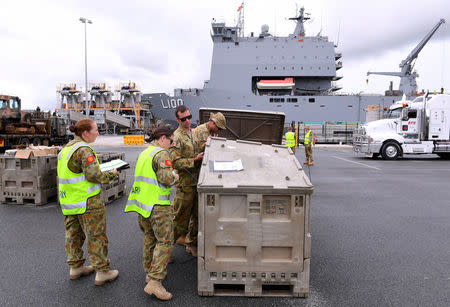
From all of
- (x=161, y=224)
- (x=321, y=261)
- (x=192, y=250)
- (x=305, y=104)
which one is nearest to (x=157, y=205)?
(x=161, y=224)

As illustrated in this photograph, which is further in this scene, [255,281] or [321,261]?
[321,261]

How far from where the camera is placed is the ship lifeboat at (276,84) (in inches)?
1154

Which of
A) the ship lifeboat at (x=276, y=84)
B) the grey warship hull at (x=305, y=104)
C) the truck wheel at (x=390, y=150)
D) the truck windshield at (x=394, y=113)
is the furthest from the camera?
the grey warship hull at (x=305, y=104)

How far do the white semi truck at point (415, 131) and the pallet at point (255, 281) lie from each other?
556 inches

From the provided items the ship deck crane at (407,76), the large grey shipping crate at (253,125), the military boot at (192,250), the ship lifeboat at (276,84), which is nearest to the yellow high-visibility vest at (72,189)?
the military boot at (192,250)

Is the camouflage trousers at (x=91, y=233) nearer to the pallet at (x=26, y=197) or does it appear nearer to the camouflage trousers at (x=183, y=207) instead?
the camouflage trousers at (x=183, y=207)

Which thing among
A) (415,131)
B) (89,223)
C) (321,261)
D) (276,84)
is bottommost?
(321,261)

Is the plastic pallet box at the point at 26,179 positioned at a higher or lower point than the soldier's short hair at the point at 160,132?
lower

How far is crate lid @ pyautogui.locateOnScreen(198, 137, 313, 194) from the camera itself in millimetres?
2633

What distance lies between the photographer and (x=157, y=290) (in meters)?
2.76

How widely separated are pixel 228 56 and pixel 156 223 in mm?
28702

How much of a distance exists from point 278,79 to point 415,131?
1760 centimetres

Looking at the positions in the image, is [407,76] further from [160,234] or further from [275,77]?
[160,234]

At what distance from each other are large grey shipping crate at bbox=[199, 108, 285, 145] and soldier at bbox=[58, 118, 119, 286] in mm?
2044
